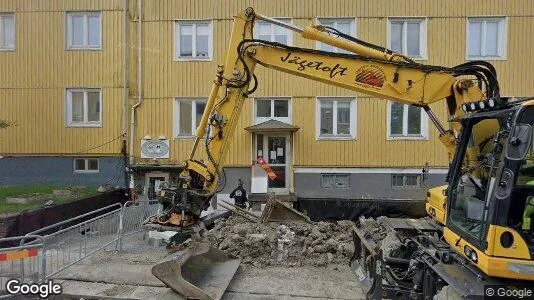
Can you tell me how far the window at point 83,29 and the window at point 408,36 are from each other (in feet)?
35.3

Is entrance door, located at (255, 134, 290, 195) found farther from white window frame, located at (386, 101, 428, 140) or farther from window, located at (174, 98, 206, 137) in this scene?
white window frame, located at (386, 101, 428, 140)

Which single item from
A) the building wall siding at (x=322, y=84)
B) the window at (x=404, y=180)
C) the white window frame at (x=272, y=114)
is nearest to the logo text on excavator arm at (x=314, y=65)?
the building wall siding at (x=322, y=84)

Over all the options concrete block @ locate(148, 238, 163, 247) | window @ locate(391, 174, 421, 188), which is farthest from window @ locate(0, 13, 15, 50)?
window @ locate(391, 174, 421, 188)

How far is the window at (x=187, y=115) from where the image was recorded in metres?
16.2

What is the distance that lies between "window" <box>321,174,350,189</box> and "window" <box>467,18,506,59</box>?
20.1 feet

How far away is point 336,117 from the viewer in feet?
51.9

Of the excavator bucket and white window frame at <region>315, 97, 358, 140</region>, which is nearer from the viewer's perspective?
the excavator bucket

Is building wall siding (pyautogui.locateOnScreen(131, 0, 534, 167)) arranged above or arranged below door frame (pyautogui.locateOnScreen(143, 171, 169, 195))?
above

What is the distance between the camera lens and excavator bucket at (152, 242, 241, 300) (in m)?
6.41

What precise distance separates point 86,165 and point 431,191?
516 inches

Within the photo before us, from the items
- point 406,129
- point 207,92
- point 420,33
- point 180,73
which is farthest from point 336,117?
point 180,73

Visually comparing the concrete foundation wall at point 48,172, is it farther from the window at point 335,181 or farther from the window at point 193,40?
the window at point 335,181

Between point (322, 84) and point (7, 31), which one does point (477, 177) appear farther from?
point (7, 31)

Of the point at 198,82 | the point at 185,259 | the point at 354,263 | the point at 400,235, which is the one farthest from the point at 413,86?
the point at 198,82
